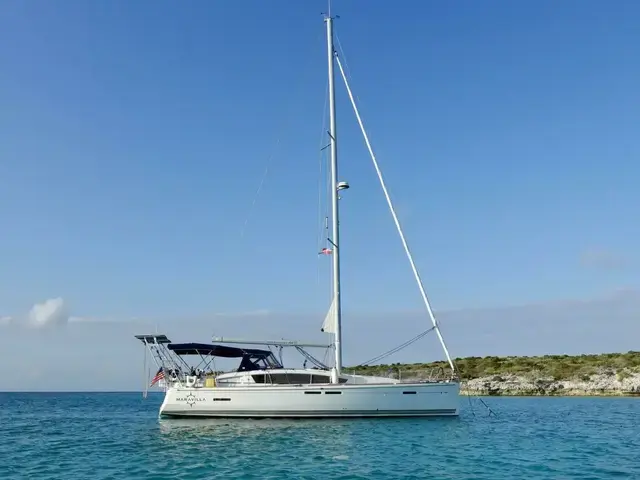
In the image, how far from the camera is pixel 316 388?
30.1 m

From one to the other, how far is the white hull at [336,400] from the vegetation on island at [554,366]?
2569 centimetres

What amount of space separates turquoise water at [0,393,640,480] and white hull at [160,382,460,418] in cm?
67

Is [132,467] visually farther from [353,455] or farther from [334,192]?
[334,192]

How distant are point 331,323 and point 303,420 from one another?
540 cm

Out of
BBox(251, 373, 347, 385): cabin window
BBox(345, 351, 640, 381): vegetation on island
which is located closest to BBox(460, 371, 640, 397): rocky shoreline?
BBox(345, 351, 640, 381): vegetation on island

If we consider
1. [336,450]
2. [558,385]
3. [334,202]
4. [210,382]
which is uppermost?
[334,202]

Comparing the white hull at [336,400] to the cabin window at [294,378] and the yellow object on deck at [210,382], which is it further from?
the cabin window at [294,378]

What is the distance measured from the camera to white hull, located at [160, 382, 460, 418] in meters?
30.1

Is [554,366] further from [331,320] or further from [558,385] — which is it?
[331,320]

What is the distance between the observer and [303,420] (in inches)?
1193

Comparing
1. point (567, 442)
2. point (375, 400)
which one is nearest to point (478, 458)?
point (567, 442)

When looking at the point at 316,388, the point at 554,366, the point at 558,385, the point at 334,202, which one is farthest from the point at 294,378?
the point at 554,366

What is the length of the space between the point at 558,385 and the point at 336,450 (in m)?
45.0

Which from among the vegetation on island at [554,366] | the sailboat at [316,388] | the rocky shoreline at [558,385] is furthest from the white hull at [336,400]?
the vegetation on island at [554,366]
